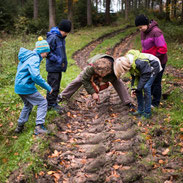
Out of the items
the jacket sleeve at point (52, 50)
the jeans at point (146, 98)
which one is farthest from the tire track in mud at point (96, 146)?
the jacket sleeve at point (52, 50)

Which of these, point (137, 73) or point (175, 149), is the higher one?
point (137, 73)

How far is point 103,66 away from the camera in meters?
4.34

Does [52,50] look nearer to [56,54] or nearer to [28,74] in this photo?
[56,54]

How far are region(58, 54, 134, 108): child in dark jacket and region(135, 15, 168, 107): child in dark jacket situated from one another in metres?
0.80

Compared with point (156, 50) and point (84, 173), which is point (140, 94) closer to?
point (156, 50)

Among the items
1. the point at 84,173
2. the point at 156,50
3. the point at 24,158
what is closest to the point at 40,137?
the point at 24,158

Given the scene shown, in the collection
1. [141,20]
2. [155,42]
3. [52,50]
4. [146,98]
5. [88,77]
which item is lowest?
[146,98]

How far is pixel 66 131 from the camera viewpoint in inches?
178

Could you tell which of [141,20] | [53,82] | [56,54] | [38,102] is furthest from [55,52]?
[141,20]

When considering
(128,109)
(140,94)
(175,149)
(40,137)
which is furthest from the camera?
(128,109)

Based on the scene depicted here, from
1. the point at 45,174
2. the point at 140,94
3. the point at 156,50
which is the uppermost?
the point at 156,50

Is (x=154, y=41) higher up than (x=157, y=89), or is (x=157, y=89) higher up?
(x=154, y=41)

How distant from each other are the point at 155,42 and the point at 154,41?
0.06 meters

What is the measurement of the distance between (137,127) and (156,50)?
2.09 meters
